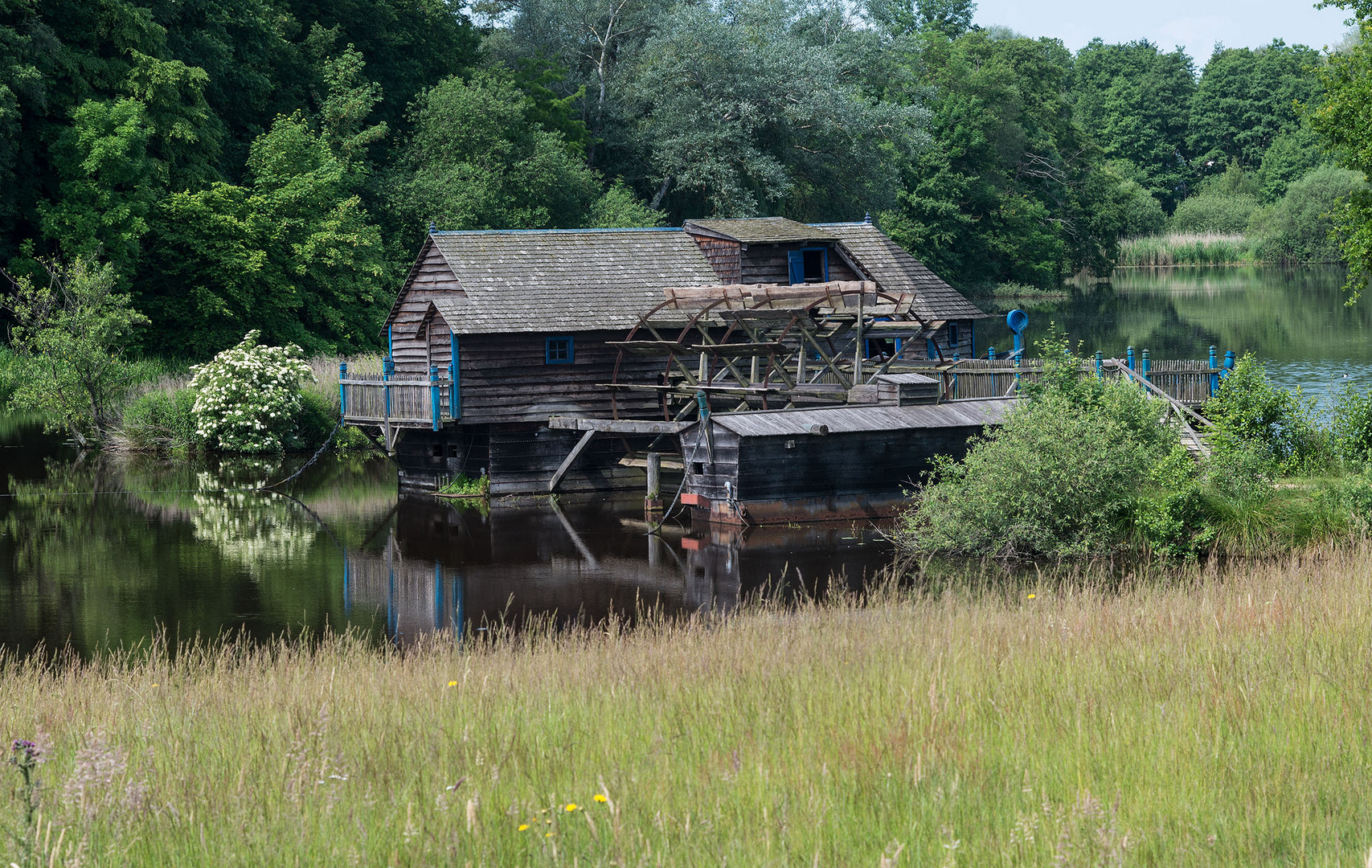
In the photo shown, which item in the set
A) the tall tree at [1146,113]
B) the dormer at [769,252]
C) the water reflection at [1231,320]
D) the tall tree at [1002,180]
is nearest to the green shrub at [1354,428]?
the dormer at [769,252]

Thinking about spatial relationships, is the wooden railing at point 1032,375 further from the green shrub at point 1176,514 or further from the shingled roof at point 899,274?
the green shrub at point 1176,514

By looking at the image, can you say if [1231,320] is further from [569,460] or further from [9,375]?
[9,375]

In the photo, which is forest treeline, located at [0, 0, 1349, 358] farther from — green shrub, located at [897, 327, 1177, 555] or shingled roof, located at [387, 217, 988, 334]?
green shrub, located at [897, 327, 1177, 555]

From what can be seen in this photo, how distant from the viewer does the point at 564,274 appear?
2934 cm

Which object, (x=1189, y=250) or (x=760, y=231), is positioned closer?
(x=760, y=231)

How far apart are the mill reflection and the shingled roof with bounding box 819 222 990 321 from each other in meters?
9.22

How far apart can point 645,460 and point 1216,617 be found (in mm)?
17865

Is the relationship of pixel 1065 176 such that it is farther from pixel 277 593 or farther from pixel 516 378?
pixel 277 593

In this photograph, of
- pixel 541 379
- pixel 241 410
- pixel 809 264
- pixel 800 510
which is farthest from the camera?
pixel 241 410

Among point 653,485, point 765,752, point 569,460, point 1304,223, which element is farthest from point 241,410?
point 1304,223

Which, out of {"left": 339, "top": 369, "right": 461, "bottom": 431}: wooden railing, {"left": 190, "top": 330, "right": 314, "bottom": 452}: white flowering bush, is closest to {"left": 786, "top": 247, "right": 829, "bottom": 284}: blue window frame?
{"left": 339, "top": 369, "right": 461, "bottom": 431}: wooden railing

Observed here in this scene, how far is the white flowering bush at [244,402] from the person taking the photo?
3400 cm

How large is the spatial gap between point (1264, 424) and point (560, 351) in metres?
13.4

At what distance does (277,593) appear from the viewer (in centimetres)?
1938
